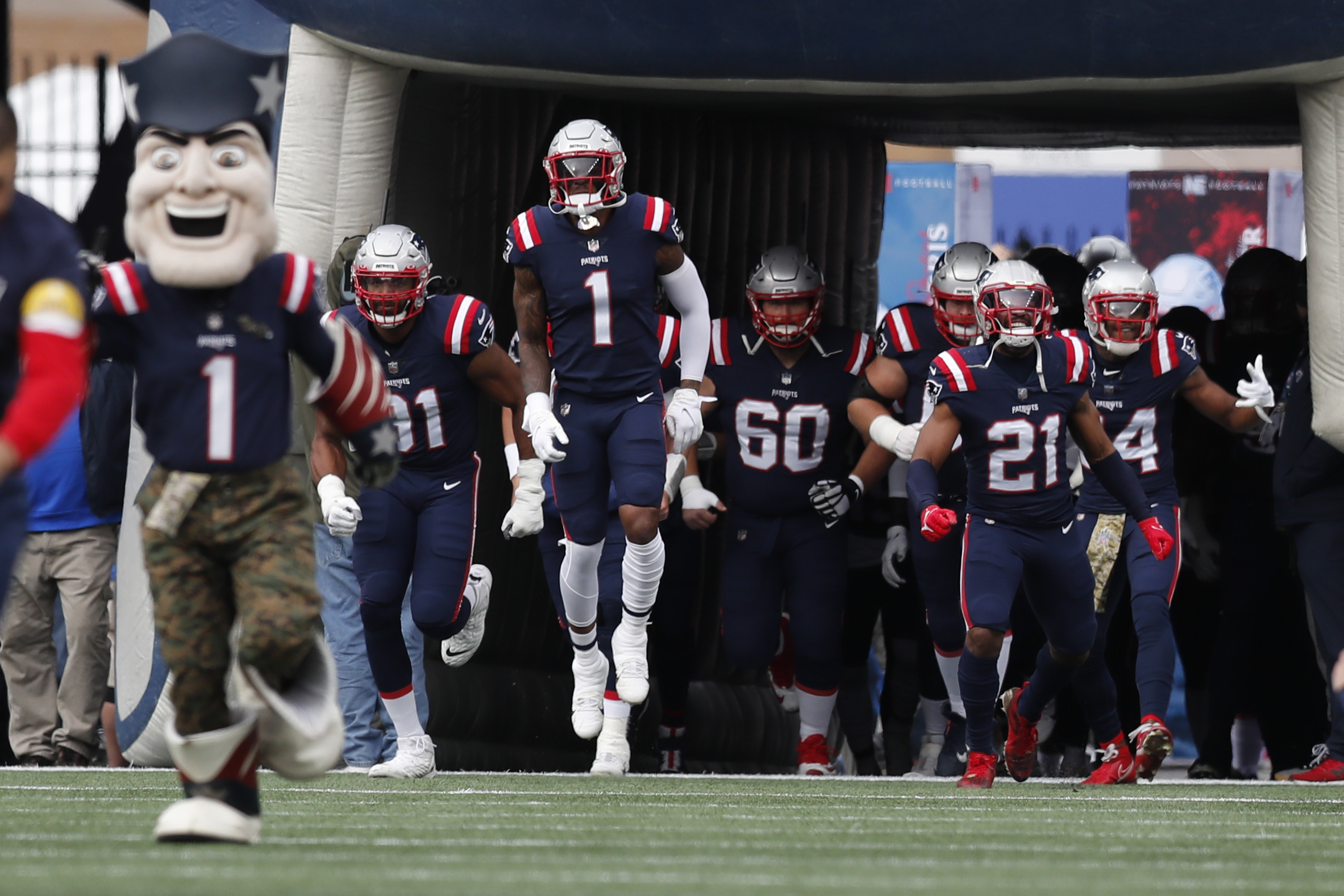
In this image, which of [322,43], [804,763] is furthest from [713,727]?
[322,43]

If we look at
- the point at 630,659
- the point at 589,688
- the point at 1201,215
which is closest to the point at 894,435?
the point at 630,659

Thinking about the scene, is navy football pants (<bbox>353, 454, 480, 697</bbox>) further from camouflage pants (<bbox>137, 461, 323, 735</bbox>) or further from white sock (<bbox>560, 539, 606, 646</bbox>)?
camouflage pants (<bbox>137, 461, 323, 735</bbox>)

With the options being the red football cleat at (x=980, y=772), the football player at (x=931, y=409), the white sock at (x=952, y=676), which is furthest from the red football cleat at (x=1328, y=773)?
the red football cleat at (x=980, y=772)

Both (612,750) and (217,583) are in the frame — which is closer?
(217,583)

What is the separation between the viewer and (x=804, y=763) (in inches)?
288

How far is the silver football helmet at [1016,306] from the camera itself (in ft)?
19.4

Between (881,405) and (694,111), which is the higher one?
(694,111)

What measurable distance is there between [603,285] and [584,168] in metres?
0.35

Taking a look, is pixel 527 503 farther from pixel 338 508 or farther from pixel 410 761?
pixel 410 761

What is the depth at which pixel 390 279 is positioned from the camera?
600 cm

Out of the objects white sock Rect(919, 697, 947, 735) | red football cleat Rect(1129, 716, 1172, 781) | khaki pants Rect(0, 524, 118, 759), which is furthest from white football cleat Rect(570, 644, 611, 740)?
khaki pants Rect(0, 524, 118, 759)

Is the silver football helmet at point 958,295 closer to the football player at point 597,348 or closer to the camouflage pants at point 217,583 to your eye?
the football player at point 597,348

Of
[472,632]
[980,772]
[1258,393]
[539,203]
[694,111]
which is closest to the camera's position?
[980,772]

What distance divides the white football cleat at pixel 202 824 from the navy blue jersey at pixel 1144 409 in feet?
12.3
